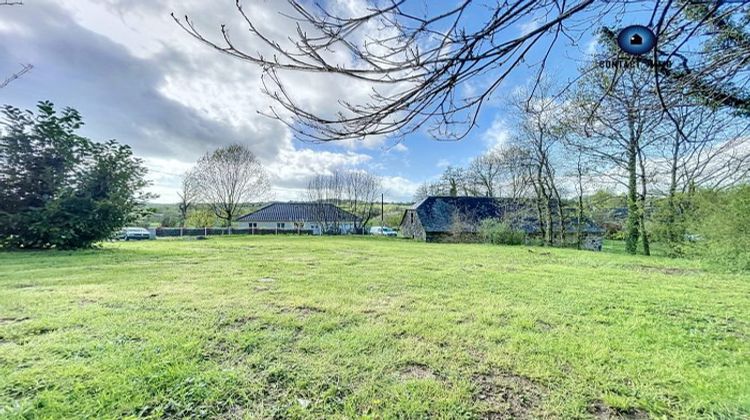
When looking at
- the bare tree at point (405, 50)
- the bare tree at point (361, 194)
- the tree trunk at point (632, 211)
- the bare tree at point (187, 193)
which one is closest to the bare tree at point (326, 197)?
the bare tree at point (361, 194)

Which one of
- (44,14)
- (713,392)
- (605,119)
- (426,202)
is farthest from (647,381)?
(426,202)

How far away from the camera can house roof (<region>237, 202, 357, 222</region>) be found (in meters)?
32.4

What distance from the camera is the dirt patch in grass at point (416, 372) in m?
2.03

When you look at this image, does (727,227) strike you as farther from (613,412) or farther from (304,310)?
(304,310)

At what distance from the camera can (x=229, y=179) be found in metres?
25.3

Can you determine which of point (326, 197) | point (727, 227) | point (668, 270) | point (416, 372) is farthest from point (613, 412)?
point (326, 197)

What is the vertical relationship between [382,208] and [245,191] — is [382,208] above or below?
below

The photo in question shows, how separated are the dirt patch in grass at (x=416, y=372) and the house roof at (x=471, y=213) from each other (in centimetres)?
1876

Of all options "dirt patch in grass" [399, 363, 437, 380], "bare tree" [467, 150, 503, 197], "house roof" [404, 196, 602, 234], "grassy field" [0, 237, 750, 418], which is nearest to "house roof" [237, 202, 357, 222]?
"house roof" [404, 196, 602, 234]

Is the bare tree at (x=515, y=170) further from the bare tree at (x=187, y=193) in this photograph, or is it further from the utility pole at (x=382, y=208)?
the bare tree at (x=187, y=193)

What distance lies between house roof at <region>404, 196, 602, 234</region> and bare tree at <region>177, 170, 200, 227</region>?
1947 centimetres

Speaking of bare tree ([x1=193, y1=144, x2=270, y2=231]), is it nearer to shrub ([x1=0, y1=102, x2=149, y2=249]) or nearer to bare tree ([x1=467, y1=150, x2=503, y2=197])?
shrub ([x1=0, y1=102, x2=149, y2=249])

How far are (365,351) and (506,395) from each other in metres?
1.06

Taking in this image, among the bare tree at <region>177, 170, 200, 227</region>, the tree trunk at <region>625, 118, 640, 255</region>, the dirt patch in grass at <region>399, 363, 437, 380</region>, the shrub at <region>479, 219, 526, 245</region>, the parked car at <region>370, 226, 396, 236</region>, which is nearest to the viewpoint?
the dirt patch in grass at <region>399, 363, 437, 380</region>
